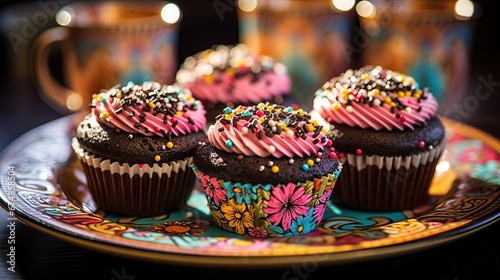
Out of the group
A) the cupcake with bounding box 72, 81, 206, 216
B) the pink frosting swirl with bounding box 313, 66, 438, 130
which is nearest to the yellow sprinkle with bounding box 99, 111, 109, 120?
the cupcake with bounding box 72, 81, 206, 216

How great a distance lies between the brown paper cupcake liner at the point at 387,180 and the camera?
2549 millimetres

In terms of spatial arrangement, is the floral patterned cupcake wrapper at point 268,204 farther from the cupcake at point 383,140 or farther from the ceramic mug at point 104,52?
the ceramic mug at point 104,52

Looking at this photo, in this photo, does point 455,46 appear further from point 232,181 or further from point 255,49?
point 232,181

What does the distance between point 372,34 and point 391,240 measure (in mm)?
1755

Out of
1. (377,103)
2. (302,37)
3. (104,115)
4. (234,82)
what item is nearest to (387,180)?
(377,103)

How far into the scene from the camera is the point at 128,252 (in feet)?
6.28

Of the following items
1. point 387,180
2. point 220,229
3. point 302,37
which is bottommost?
point 220,229

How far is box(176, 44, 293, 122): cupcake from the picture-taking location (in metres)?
3.11

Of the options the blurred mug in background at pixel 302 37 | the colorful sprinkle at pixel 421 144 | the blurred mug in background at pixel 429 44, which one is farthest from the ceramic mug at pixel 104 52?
the colorful sprinkle at pixel 421 144

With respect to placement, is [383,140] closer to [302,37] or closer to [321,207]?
[321,207]

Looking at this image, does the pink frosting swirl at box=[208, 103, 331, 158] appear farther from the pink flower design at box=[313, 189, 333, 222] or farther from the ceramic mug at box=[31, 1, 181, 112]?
the ceramic mug at box=[31, 1, 181, 112]

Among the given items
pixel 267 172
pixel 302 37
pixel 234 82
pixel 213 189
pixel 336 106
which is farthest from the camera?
pixel 302 37

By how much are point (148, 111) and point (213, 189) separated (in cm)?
38

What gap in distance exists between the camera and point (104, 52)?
10.8 ft
